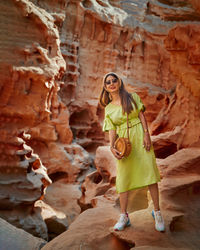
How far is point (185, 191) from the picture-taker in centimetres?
355

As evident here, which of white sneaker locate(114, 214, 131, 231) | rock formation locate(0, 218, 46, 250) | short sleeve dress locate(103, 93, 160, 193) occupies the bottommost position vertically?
rock formation locate(0, 218, 46, 250)

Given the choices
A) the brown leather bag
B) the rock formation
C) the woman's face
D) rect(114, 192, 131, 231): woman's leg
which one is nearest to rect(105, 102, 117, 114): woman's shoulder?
the woman's face

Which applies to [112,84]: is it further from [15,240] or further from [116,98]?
[15,240]

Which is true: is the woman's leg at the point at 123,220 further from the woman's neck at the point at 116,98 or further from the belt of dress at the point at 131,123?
the woman's neck at the point at 116,98

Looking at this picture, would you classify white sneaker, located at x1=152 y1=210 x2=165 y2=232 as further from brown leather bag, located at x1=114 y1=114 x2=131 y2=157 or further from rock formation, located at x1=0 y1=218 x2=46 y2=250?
rock formation, located at x1=0 y1=218 x2=46 y2=250

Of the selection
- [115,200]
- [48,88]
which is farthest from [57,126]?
[115,200]

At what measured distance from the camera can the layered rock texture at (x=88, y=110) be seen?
3.53 metres

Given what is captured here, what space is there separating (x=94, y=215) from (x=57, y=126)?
24.7 ft

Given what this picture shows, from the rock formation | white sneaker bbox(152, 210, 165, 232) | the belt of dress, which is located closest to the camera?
white sneaker bbox(152, 210, 165, 232)

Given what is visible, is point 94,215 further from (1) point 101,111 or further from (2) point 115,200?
(1) point 101,111

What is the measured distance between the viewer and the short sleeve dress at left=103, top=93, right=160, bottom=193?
2.35 metres

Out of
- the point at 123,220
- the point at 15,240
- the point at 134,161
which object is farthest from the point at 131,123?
the point at 15,240

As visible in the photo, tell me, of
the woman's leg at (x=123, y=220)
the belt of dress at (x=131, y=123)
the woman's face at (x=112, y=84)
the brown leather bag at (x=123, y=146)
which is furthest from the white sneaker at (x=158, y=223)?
the woman's face at (x=112, y=84)

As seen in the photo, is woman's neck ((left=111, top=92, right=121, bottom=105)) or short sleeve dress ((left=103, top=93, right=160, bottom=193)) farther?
woman's neck ((left=111, top=92, right=121, bottom=105))
